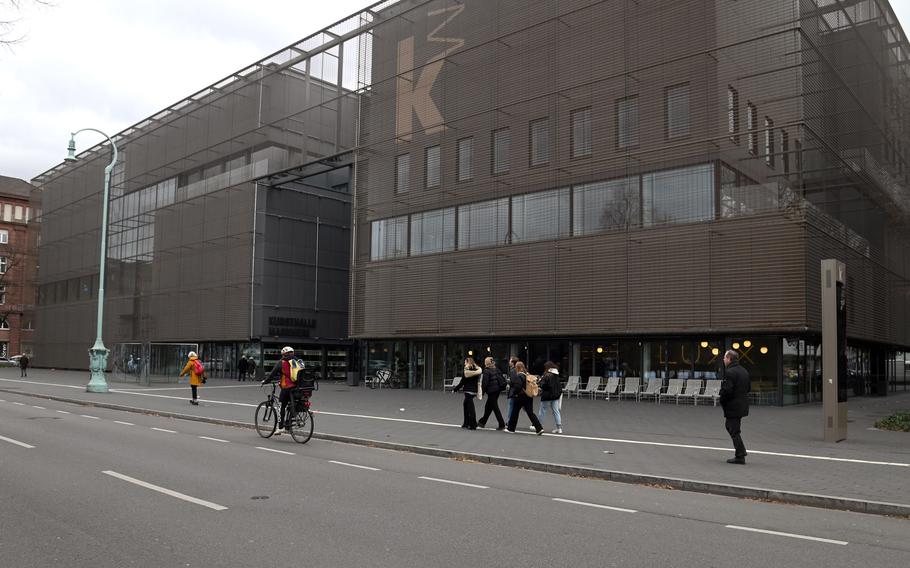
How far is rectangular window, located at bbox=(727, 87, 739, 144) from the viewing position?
25.1 metres

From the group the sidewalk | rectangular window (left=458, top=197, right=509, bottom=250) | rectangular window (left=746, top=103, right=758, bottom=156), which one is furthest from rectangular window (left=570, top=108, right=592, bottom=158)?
A: the sidewalk

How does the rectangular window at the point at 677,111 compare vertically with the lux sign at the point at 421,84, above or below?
below

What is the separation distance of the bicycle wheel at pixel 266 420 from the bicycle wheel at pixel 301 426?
1.89 ft

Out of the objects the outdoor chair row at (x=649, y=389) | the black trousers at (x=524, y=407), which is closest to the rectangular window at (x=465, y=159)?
the outdoor chair row at (x=649, y=389)

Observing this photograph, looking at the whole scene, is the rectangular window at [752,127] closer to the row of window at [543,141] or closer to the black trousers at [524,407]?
the row of window at [543,141]

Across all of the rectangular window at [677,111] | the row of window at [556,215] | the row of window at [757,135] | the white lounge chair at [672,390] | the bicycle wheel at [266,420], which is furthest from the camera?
the rectangular window at [677,111]

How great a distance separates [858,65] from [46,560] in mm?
32610

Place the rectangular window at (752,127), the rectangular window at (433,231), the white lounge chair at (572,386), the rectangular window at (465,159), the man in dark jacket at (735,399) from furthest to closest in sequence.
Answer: the rectangular window at (433,231) < the rectangular window at (465,159) < the white lounge chair at (572,386) < the rectangular window at (752,127) < the man in dark jacket at (735,399)

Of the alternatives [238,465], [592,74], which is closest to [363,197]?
[592,74]

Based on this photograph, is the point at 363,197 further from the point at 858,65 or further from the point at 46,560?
the point at 46,560

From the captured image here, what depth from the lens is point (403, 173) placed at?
118 ft

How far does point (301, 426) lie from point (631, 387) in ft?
52.2

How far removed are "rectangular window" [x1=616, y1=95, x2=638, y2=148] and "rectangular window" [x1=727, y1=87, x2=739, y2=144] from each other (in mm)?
3328

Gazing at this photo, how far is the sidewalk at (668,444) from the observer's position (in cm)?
991
